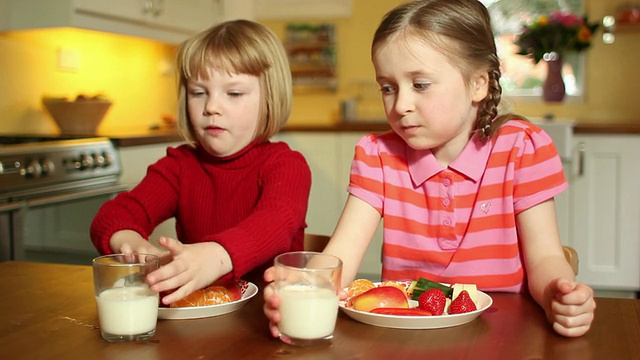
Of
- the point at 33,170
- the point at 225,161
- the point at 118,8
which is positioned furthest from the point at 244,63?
the point at 118,8

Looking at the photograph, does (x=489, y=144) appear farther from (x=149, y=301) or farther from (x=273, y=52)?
(x=149, y=301)

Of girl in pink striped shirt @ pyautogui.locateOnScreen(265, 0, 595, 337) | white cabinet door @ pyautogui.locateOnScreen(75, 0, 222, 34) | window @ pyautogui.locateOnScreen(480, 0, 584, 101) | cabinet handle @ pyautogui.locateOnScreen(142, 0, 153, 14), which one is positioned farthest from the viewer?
window @ pyautogui.locateOnScreen(480, 0, 584, 101)

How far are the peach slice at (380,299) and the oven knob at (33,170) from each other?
1.78 metres

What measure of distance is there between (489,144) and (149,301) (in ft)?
2.18

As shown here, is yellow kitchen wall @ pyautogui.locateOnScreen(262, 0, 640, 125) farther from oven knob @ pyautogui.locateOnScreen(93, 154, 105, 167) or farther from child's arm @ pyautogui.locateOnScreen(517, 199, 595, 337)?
child's arm @ pyautogui.locateOnScreen(517, 199, 595, 337)

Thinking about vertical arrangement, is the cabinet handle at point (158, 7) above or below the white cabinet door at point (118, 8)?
above

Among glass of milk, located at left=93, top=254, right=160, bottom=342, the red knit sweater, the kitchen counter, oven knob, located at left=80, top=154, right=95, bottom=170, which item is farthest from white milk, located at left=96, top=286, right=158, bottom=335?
the kitchen counter

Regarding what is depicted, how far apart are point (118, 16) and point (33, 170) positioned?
95 cm

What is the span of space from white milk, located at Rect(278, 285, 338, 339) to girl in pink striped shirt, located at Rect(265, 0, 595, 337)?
340mm

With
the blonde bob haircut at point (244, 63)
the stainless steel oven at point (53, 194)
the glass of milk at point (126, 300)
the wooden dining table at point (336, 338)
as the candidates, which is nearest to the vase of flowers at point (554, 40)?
the stainless steel oven at point (53, 194)

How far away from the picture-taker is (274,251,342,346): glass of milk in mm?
778

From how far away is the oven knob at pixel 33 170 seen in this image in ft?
7.79

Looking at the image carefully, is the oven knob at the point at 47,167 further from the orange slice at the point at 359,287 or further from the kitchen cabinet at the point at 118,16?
the orange slice at the point at 359,287

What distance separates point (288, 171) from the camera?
4.43 ft
